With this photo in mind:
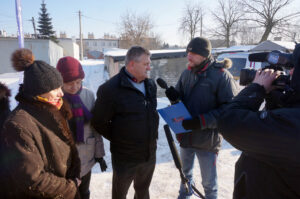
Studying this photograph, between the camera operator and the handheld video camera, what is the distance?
0.16 feet

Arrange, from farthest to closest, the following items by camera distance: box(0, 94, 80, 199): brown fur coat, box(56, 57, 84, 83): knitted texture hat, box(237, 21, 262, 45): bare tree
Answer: box(237, 21, 262, 45): bare tree, box(56, 57, 84, 83): knitted texture hat, box(0, 94, 80, 199): brown fur coat

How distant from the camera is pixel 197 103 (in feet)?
6.96

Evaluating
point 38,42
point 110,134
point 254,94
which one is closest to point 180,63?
point 110,134

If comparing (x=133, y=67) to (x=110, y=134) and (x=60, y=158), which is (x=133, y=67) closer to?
(x=110, y=134)

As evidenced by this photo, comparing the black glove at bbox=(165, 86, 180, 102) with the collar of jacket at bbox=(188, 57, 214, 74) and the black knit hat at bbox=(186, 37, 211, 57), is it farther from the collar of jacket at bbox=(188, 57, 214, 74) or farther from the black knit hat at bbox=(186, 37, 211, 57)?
the black knit hat at bbox=(186, 37, 211, 57)

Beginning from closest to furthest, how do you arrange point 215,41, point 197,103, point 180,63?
point 197,103
point 180,63
point 215,41

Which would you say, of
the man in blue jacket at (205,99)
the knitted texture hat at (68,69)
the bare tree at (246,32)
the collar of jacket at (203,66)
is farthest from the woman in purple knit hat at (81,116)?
the bare tree at (246,32)

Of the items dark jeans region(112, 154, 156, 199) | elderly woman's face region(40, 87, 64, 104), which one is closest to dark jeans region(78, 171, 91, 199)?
dark jeans region(112, 154, 156, 199)

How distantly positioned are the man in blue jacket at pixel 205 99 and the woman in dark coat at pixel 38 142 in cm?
113

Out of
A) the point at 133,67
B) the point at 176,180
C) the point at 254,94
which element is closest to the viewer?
the point at 254,94

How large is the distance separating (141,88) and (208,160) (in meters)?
1.11

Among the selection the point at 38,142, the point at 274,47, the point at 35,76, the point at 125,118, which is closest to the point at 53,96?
the point at 35,76

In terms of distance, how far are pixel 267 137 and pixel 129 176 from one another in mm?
1437

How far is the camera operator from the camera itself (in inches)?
34.4
